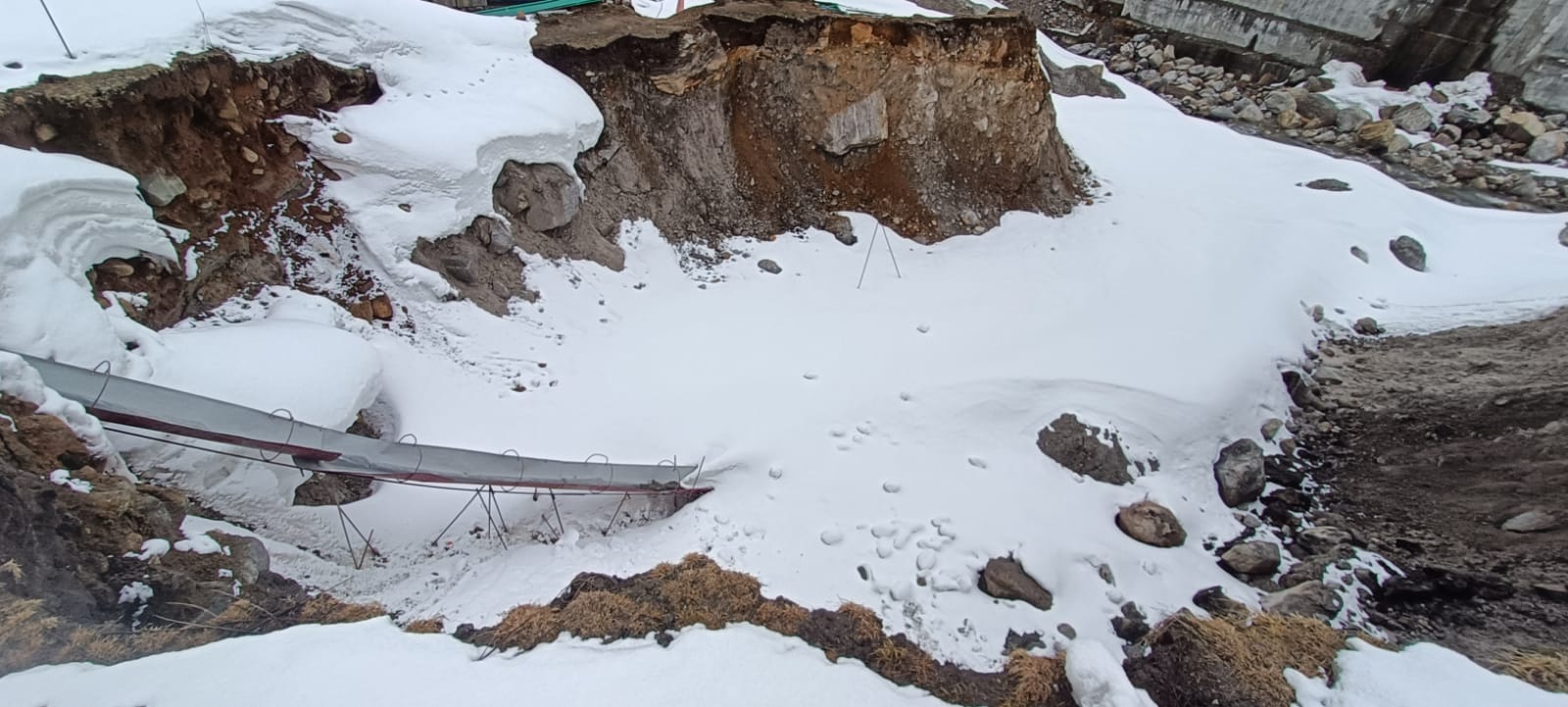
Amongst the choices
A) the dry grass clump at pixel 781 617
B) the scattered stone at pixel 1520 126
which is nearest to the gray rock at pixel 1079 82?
the scattered stone at pixel 1520 126

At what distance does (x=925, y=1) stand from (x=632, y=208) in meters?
15.7

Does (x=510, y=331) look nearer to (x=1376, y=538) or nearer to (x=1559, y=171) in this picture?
(x=1376, y=538)

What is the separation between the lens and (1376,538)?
6781 millimetres

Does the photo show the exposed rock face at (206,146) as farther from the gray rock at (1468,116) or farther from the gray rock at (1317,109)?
the gray rock at (1468,116)

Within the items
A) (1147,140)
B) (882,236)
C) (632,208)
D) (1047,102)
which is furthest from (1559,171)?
(632,208)

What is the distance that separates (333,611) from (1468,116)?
80.5 feet

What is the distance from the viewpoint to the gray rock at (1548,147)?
1514 centimetres

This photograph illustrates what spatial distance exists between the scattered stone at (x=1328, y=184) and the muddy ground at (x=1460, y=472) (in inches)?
186

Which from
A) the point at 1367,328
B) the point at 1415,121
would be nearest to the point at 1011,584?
the point at 1367,328

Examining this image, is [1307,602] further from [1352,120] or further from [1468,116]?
[1468,116]

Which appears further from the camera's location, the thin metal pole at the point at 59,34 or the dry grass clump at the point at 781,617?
the thin metal pole at the point at 59,34

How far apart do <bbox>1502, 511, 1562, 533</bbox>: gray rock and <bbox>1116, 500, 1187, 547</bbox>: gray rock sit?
295 cm

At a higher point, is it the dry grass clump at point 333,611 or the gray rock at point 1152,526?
the dry grass clump at point 333,611

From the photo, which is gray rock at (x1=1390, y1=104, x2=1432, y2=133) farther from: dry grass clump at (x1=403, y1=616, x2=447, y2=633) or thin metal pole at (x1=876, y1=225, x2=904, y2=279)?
dry grass clump at (x1=403, y1=616, x2=447, y2=633)
